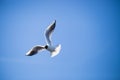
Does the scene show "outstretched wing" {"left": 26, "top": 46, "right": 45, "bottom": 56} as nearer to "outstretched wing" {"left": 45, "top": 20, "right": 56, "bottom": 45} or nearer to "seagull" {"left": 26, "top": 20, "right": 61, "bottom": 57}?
"seagull" {"left": 26, "top": 20, "right": 61, "bottom": 57}

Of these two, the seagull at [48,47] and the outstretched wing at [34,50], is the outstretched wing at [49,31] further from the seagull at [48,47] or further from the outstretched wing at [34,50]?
the outstretched wing at [34,50]

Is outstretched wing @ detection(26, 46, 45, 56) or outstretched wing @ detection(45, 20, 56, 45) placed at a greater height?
outstretched wing @ detection(45, 20, 56, 45)

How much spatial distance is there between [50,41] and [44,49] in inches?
6.2

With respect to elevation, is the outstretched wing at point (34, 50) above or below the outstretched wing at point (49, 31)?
below

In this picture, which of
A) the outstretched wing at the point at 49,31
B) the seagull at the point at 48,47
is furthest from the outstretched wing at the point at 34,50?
the outstretched wing at the point at 49,31

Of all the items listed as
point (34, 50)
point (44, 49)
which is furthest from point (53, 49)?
point (34, 50)

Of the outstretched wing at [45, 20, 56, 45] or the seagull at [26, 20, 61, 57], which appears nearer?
the seagull at [26, 20, 61, 57]

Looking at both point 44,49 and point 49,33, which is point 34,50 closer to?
point 44,49

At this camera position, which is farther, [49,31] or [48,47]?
[49,31]

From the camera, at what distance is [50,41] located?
7.95 ft

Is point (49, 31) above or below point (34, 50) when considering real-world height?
above

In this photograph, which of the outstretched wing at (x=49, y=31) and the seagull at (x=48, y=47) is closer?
the seagull at (x=48, y=47)

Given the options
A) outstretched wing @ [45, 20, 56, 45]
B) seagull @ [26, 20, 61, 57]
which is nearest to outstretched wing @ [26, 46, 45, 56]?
seagull @ [26, 20, 61, 57]

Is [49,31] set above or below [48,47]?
above
